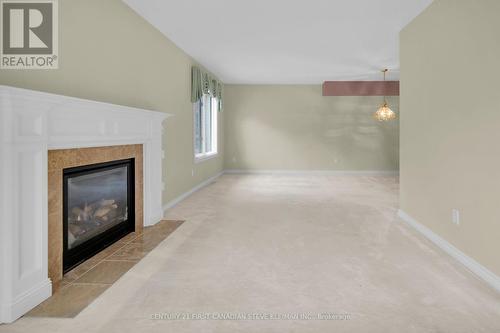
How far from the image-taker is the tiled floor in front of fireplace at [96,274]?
2.11 m

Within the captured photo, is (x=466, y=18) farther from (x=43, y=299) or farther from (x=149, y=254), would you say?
(x=43, y=299)

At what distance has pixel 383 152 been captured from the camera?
386 inches

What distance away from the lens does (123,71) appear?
3.69 m

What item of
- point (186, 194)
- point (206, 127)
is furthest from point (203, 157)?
point (186, 194)

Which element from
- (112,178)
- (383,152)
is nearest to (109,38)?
(112,178)

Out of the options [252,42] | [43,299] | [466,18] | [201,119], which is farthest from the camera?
[201,119]

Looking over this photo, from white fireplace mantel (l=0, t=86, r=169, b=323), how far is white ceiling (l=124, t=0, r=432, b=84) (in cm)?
199

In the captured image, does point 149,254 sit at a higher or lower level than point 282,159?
lower

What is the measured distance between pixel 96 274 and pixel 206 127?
612cm

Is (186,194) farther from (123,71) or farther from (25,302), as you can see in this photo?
(25,302)

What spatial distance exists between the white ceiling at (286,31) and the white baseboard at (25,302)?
2.97 m

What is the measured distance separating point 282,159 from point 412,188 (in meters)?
5.92

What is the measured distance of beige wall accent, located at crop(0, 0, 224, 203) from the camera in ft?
9.09

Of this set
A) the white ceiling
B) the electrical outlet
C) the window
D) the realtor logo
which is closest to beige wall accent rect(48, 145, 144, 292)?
the realtor logo
